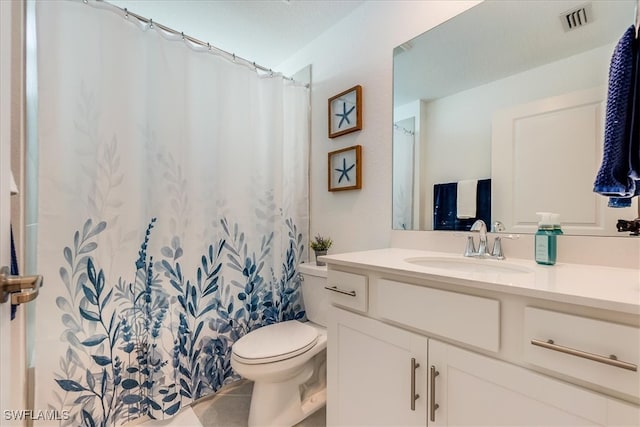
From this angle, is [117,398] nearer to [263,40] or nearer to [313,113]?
[313,113]

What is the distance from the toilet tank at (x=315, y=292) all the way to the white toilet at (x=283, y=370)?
0.01 meters

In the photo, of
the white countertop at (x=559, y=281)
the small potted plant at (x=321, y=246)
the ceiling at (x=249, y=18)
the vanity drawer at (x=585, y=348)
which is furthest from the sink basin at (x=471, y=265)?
the ceiling at (x=249, y=18)

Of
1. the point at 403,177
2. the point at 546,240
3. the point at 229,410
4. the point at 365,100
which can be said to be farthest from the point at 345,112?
the point at 229,410

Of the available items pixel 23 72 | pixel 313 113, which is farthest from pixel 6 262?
pixel 313 113

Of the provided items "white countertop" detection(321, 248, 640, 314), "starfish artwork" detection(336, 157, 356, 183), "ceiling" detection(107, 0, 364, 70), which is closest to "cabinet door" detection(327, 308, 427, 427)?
"white countertop" detection(321, 248, 640, 314)

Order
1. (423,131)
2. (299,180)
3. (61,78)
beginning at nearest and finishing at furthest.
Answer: (61,78)
(423,131)
(299,180)

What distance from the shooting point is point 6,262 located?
498mm

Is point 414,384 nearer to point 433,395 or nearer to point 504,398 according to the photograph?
point 433,395

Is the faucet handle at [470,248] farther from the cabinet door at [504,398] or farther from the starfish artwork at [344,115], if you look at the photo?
the starfish artwork at [344,115]

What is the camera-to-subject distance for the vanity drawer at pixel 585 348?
0.55m

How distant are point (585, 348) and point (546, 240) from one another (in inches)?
17.7

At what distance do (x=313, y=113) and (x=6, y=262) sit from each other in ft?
5.74

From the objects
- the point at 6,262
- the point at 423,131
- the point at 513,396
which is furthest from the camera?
the point at 423,131

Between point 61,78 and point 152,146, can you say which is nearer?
point 61,78
